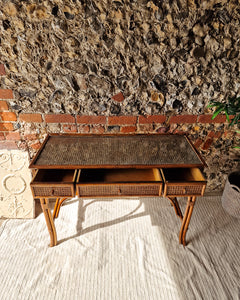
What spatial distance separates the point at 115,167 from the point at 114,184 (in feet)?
0.36

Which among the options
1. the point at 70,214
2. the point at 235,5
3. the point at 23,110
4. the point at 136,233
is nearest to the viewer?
the point at 235,5

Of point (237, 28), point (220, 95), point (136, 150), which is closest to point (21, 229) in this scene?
point (136, 150)

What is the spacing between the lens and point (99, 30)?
1.48m

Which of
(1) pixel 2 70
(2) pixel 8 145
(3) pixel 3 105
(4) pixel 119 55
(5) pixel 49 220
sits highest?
(4) pixel 119 55

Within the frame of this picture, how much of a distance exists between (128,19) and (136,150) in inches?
34.5

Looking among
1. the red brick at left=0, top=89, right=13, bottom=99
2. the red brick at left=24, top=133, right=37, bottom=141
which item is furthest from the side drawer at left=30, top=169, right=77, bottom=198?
the red brick at left=0, top=89, right=13, bottom=99

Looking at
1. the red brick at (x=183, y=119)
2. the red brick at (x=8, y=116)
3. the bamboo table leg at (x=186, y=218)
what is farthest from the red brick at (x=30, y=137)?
the bamboo table leg at (x=186, y=218)

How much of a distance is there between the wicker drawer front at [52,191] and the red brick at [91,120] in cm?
61

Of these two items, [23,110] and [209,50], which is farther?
[23,110]

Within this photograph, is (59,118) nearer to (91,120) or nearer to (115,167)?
(91,120)

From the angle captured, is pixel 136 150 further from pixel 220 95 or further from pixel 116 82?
pixel 220 95

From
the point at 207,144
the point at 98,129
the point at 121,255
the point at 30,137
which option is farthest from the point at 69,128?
the point at 207,144

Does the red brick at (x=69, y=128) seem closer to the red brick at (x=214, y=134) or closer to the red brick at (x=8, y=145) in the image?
the red brick at (x=8, y=145)

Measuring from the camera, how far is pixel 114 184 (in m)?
1.40
